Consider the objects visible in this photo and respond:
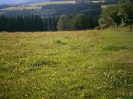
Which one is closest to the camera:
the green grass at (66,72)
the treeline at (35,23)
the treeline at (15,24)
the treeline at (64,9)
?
the green grass at (66,72)

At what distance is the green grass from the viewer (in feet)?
36.8

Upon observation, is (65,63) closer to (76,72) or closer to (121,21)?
(76,72)

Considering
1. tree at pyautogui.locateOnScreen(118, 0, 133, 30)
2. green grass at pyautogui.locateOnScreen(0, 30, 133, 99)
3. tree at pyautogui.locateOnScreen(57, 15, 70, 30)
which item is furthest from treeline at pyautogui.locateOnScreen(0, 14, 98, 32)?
green grass at pyautogui.locateOnScreen(0, 30, 133, 99)

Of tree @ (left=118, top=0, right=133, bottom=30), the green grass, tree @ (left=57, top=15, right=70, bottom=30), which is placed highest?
tree @ (left=118, top=0, right=133, bottom=30)

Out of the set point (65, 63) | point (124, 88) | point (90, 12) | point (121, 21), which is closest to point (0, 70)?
point (65, 63)

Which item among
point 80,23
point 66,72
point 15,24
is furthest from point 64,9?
point 66,72

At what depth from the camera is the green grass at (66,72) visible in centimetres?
1121

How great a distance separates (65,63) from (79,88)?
462 centimetres

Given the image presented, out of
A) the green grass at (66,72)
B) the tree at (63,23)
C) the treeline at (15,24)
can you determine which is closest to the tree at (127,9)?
the green grass at (66,72)

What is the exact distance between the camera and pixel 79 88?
11.8 metres

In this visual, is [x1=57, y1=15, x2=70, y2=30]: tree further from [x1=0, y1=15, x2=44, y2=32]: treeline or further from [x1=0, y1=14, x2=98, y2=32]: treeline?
[x1=0, y1=15, x2=44, y2=32]: treeline

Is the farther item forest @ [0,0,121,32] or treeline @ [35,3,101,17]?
treeline @ [35,3,101,17]

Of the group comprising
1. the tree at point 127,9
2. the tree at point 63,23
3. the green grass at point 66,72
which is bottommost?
the tree at point 63,23

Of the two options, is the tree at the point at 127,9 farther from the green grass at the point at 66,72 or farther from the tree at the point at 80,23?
the tree at the point at 80,23
